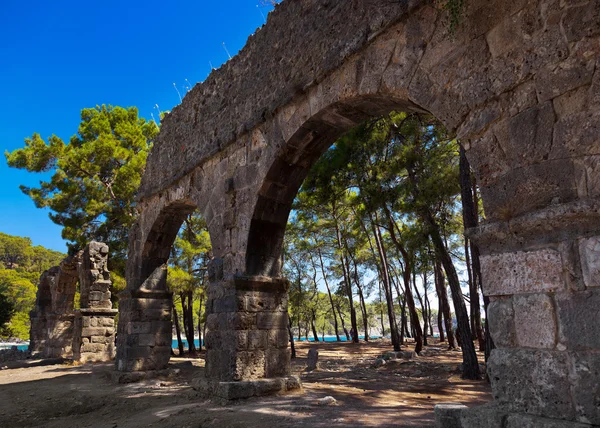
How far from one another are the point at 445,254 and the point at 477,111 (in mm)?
6666

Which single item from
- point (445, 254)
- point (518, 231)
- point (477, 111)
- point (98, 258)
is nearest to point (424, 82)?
point (477, 111)

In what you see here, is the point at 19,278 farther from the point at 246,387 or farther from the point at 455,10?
the point at 455,10

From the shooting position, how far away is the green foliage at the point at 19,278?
26.3 metres

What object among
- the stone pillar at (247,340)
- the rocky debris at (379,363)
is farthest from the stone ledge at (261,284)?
the rocky debris at (379,363)

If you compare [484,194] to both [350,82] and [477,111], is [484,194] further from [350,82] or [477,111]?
[350,82]

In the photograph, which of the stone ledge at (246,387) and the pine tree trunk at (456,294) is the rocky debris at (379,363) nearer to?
the pine tree trunk at (456,294)

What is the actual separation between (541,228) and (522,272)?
279 millimetres

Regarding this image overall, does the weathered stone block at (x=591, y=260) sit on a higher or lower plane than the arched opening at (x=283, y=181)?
lower

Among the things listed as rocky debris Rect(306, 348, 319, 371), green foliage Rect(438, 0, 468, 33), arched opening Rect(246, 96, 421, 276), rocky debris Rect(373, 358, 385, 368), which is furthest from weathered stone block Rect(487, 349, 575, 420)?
rocky debris Rect(373, 358, 385, 368)

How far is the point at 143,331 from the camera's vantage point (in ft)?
28.7

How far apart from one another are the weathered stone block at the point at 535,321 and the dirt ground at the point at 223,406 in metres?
2.03

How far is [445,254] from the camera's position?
30.4 feet

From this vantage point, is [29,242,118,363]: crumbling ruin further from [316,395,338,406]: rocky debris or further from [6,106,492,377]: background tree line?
[316,395,338,406]: rocky debris

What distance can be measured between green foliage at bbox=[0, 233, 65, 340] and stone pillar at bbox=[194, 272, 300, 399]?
726 inches
